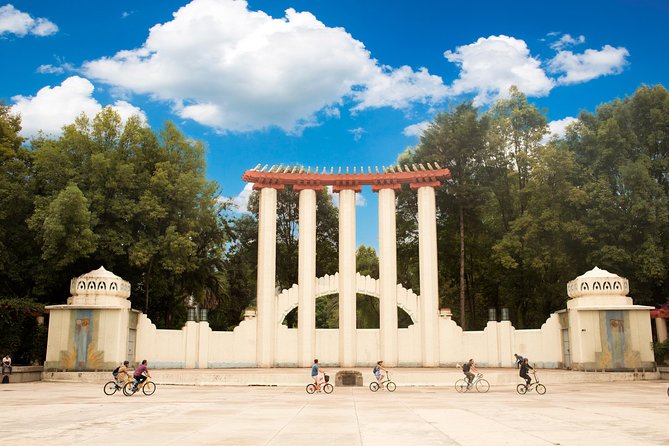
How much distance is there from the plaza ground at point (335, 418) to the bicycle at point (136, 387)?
465mm

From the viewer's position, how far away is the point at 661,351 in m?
30.0

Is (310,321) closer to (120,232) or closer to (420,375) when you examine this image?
(420,375)

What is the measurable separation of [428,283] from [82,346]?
18261 millimetres

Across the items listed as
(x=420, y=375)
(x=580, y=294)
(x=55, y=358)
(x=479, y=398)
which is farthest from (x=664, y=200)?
(x=55, y=358)

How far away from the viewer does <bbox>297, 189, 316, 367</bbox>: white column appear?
111ft

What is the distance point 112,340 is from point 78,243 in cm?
524

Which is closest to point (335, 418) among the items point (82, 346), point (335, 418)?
point (335, 418)

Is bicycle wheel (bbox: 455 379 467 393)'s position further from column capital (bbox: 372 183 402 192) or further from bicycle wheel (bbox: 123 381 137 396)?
column capital (bbox: 372 183 402 192)

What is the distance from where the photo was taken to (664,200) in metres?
33.4

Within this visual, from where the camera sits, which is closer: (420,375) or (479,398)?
(479,398)

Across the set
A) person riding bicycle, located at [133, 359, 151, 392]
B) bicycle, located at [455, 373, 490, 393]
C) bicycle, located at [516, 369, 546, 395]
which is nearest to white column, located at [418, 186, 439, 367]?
bicycle, located at [455, 373, 490, 393]

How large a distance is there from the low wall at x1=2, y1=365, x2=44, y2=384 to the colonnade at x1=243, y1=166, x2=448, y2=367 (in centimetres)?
1094

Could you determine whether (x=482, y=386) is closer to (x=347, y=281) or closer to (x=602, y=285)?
(x=602, y=285)

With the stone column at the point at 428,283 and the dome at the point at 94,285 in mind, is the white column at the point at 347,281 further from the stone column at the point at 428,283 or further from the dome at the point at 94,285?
the dome at the point at 94,285
